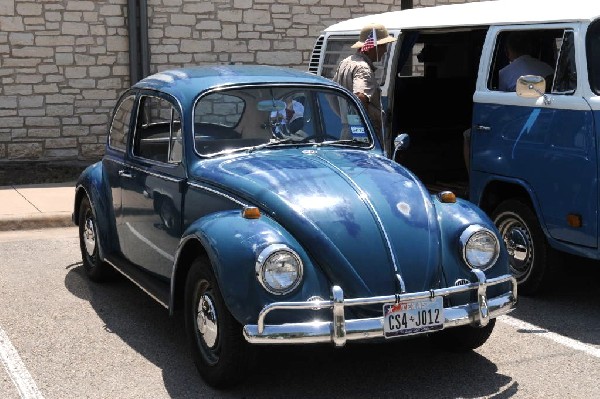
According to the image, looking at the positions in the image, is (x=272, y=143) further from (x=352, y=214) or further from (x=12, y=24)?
(x=12, y=24)

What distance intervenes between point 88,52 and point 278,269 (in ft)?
29.7

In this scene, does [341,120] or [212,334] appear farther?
[341,120]

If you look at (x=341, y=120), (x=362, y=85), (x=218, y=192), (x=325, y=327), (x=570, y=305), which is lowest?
(x=570, y=305)

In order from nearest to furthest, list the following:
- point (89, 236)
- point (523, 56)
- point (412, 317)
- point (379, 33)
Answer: point (412, 317) → point (523, 56) → point (89, 236) → point (379, 33)

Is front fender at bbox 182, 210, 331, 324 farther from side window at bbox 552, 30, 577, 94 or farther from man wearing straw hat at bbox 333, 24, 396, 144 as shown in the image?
man wearing straw hat at bbox 333, 24, 396, 144

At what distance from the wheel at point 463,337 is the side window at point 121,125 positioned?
2705 millimetres

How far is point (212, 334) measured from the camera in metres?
4.80

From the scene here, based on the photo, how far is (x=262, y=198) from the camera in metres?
4.96

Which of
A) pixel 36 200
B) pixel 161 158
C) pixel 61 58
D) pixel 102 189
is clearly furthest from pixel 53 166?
pixel 161 158

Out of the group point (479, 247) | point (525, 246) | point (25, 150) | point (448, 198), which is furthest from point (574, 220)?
point (25, 150)

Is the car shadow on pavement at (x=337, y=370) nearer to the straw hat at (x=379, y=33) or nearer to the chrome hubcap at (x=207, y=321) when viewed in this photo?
the chrome hubcap at (x=207, y=321)

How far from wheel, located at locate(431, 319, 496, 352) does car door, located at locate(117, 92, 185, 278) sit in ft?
5.62

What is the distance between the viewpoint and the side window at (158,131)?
18.9 feet

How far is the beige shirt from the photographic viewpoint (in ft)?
26.0
